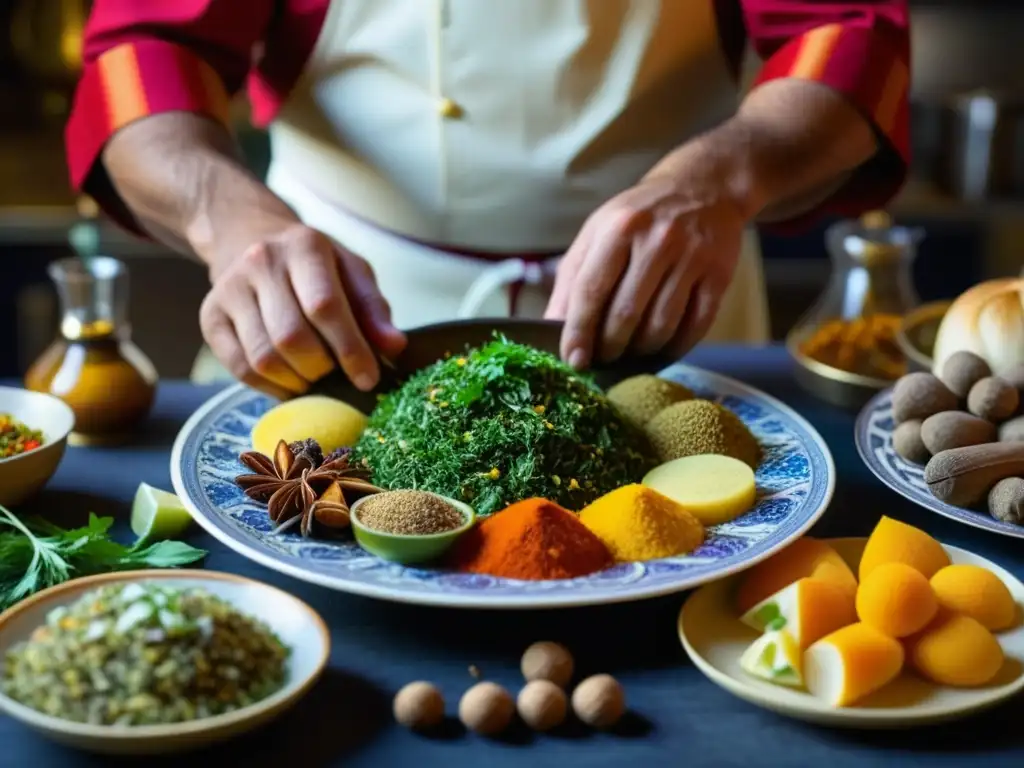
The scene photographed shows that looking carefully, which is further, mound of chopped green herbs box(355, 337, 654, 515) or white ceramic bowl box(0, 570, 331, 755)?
mound of chopped green herbs box(355, 337, 654, 515)

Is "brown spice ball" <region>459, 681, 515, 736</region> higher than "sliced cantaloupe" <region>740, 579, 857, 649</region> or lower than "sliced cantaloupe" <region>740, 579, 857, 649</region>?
lower

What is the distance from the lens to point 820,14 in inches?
66.4

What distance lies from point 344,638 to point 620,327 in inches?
20.4

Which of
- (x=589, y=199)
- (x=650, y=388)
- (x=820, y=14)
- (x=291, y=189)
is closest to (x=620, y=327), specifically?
(x=650, y=388)

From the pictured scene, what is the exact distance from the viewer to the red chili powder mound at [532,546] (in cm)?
103

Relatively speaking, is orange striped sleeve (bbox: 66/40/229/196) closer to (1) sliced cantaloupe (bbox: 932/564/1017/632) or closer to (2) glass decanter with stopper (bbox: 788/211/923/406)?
(2) glass decanter with stopper (bbox: 788/211/923/406)

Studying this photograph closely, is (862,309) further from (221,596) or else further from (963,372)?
(221,596)

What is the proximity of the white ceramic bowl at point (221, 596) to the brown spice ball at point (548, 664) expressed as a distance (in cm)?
16

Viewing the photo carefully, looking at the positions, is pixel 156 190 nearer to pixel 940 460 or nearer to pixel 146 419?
pixel 146 419

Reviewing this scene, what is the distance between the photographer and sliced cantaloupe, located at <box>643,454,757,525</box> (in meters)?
1.16

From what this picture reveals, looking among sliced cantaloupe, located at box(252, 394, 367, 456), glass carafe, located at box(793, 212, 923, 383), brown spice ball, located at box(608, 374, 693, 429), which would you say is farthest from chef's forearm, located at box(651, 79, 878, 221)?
sliced cantaloupe, located at box(252, 394, 367, 456)

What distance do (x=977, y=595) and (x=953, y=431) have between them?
31 cm

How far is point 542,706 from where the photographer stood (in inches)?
35.7

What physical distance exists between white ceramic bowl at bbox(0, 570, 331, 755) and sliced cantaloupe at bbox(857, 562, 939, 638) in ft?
1.37
